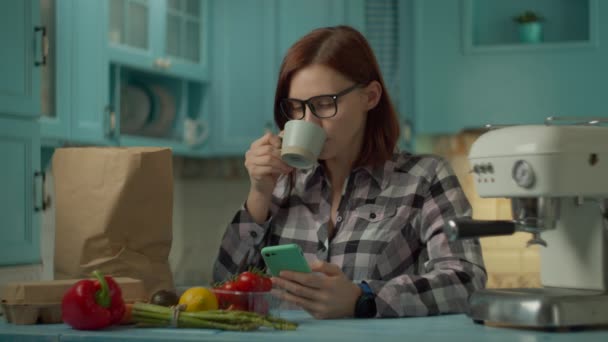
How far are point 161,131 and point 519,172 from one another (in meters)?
2.59

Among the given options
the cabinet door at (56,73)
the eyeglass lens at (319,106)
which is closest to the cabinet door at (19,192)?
the cabinet door at (56,73)

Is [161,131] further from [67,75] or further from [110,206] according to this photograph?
[110,206]

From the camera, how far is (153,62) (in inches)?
142

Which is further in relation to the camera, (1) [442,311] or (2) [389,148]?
(2) [389,148]

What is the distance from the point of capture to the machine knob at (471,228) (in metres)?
1.41

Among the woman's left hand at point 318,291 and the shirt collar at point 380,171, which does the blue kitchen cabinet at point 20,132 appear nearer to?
the shirt collar at point 380,171

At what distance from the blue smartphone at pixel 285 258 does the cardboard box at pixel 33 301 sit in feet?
1.14

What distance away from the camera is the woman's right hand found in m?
1.93

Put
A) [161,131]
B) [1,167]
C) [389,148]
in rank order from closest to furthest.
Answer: [389,148], [1,167], [161,131]

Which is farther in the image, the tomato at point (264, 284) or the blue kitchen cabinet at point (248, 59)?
the blue kitchen cabinet at point (248, 59)

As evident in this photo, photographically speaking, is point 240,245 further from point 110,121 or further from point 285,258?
point 110,121

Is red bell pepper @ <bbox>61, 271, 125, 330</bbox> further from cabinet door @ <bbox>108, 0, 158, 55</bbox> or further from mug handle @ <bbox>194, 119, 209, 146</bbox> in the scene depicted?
mug handle @ <bbox>194, 119, 209, 146</bbox>

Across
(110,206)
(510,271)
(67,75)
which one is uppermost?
(67,75)

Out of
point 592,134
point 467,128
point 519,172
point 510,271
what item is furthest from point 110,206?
point 510,271
